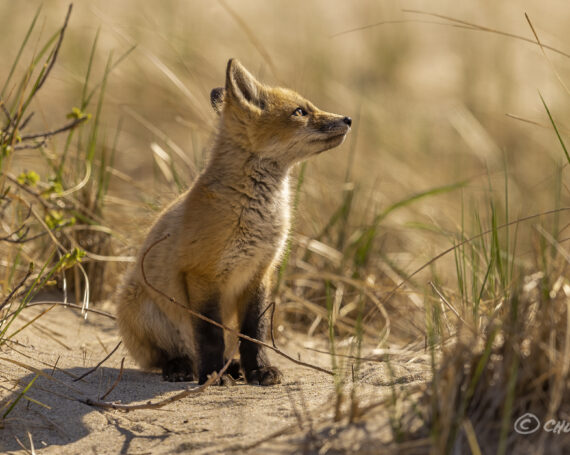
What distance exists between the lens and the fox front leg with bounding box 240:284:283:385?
4.61 m

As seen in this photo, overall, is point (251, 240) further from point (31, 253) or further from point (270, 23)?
point (270, 23)

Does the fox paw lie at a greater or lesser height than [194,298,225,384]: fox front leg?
lesser

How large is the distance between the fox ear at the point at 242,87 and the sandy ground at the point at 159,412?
1.88 meters

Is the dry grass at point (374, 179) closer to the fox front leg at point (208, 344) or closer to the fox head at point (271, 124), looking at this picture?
the fox head at point (271, 124)

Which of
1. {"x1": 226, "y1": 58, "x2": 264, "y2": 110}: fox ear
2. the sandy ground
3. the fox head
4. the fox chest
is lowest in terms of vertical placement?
the sandy ground

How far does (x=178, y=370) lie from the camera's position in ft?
16.5

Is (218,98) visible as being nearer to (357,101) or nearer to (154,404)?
(154,404)

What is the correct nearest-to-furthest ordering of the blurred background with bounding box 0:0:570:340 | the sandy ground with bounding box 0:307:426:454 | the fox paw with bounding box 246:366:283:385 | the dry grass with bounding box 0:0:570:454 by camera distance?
1. the dry grass with bounding box 0:0:570:454
2. the sandy ground with bounding box 0:307:426:454
3. the fox paw with bounding box 246:366:283:385
4. the blurred background with bounding box 0:0:570:340

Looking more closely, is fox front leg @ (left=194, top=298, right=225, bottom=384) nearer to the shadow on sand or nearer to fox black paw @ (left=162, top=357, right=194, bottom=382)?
the shadow on sand

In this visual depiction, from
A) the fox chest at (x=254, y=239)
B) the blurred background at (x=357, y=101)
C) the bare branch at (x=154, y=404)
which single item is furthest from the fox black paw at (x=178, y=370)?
the blurred background at (x=357, y=101)

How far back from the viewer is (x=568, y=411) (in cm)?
292

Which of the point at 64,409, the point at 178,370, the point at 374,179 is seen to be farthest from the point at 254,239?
the point at 374,179

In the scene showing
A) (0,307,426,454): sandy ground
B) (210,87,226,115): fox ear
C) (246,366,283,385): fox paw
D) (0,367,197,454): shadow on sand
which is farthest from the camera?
(210,87,226,115): fox ear

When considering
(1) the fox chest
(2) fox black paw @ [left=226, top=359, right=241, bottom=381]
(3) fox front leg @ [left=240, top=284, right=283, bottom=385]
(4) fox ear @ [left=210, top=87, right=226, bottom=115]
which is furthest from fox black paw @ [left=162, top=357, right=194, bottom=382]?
(4) fox ear @ [left=210, top=87, right=226, bottom=115]
